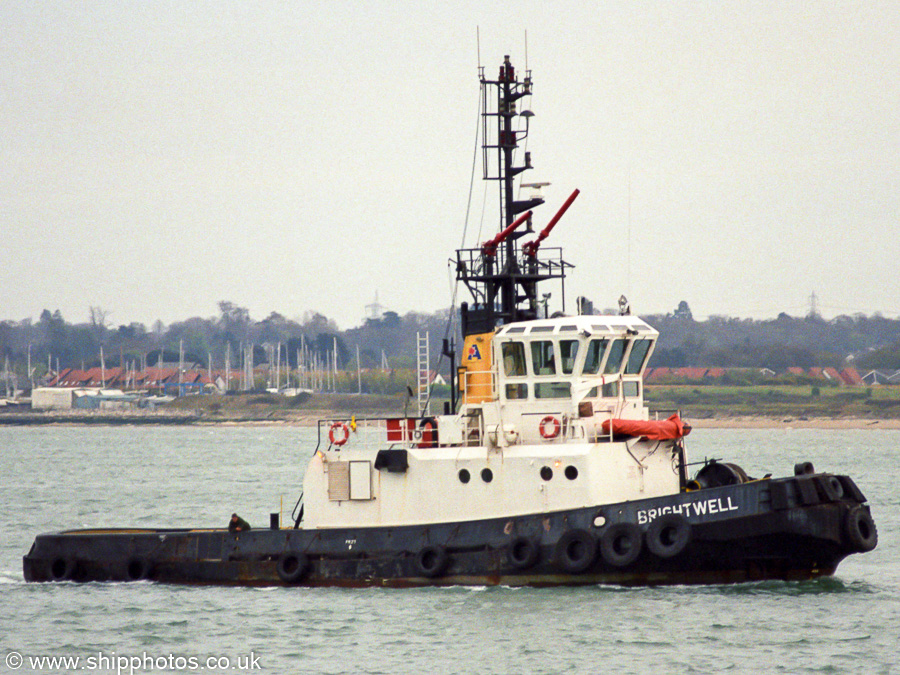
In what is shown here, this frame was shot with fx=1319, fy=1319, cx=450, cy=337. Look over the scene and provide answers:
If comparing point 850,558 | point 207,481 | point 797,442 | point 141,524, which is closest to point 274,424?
point 797,442

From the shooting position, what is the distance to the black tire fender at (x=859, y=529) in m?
16.4

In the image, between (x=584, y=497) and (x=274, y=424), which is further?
(x=274, y=424)

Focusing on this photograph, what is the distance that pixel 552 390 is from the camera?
17938 mm

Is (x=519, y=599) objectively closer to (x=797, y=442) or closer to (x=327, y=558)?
(x=327, y=558)

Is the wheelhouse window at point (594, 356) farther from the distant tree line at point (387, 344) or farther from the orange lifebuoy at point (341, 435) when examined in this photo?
the distant tree line at point (387, 344)

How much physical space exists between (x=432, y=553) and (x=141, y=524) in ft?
44.4

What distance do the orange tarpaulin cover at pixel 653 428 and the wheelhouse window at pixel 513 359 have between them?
1526 millimetres

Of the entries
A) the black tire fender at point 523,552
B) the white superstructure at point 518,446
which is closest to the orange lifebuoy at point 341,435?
the white superstructure at point 518,446

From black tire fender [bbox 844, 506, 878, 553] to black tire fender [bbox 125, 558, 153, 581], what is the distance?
9767 millimetres

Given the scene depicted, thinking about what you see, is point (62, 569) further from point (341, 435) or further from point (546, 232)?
point (546, 232)

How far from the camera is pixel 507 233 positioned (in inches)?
714

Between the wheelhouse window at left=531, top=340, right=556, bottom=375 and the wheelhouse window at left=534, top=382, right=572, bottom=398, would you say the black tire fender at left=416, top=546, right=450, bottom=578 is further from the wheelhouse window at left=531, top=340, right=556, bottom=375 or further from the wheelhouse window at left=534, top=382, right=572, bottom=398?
the wheelhouse window at left=531, top=340, right=556, bottom=375

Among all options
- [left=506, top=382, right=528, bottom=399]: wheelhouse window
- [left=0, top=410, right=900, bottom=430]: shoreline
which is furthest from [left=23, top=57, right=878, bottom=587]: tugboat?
[left=0, top=410, right=900, bottom=430]: shoreline

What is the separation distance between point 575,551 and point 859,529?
11.7ft
